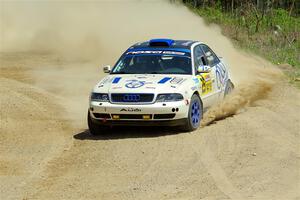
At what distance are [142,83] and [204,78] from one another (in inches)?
56.0

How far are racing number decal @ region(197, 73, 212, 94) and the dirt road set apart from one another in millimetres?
493

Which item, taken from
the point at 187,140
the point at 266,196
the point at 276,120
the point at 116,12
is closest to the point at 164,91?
the point at 187,140

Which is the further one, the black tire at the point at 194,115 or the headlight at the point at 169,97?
the black tire at the point at 194,115

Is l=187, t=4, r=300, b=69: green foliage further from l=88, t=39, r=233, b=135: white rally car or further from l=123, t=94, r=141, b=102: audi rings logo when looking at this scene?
l=123, t=94, r=141, b=102: audi rings logo

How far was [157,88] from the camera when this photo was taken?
10992mm

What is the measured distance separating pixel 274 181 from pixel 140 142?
9.26 feet

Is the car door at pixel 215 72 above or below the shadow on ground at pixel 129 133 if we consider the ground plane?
above

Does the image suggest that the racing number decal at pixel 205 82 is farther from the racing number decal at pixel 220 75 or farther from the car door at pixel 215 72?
the racing number decal at pixel 220 75

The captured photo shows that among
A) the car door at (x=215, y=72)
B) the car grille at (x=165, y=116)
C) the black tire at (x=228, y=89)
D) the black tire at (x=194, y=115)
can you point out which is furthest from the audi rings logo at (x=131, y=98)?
the black tire at (x=228, y=89)

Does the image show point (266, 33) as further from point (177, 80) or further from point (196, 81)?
point (177, 80)

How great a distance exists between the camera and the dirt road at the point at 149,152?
8055mm

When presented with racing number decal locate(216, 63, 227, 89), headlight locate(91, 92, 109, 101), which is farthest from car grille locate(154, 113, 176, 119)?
racing number decal locate(216, 63, 227, 89)

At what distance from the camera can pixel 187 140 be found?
1048cm

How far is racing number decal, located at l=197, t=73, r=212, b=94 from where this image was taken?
472 inches
